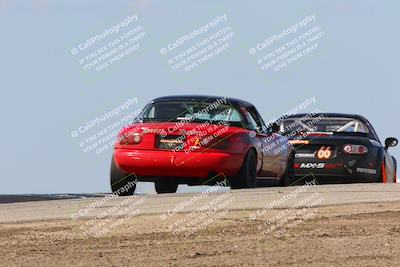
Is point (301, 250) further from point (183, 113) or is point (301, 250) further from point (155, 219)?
point (183, 113)

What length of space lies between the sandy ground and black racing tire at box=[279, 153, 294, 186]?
549 cm

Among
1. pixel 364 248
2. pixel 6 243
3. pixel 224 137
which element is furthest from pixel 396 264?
pixel 224 137

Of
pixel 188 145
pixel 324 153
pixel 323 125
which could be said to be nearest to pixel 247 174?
pixel 188 145

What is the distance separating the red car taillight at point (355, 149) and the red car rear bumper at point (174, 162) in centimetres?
379

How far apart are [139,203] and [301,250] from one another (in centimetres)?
442

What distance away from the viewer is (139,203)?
13641 millimetres

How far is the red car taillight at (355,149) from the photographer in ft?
62.1

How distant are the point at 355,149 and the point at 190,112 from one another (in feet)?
13.5

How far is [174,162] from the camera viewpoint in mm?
15477

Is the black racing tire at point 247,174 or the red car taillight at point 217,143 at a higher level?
the red car taillight at point 217,143

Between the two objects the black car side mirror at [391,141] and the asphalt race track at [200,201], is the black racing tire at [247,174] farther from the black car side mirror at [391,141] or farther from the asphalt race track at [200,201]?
the black car side mirror at [391,141]

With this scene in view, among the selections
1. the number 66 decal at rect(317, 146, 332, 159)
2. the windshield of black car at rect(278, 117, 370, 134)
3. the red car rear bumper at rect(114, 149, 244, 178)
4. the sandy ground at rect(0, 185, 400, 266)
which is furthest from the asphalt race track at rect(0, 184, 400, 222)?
the windshield of black car at rect(278, 117, 370, 134)

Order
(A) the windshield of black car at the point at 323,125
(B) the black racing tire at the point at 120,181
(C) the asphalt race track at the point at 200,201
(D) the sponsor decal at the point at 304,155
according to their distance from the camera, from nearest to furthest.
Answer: (C) the asphalt race track at the point at 200,201, (B) the black racing tire at the point at 120,181, (D) the sponsor decal at the point at 304,155, (A) the windshield of black car at the point at 323,125

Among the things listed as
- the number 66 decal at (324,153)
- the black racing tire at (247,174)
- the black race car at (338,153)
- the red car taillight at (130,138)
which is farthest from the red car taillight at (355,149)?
the red car taillight at (130,138)
